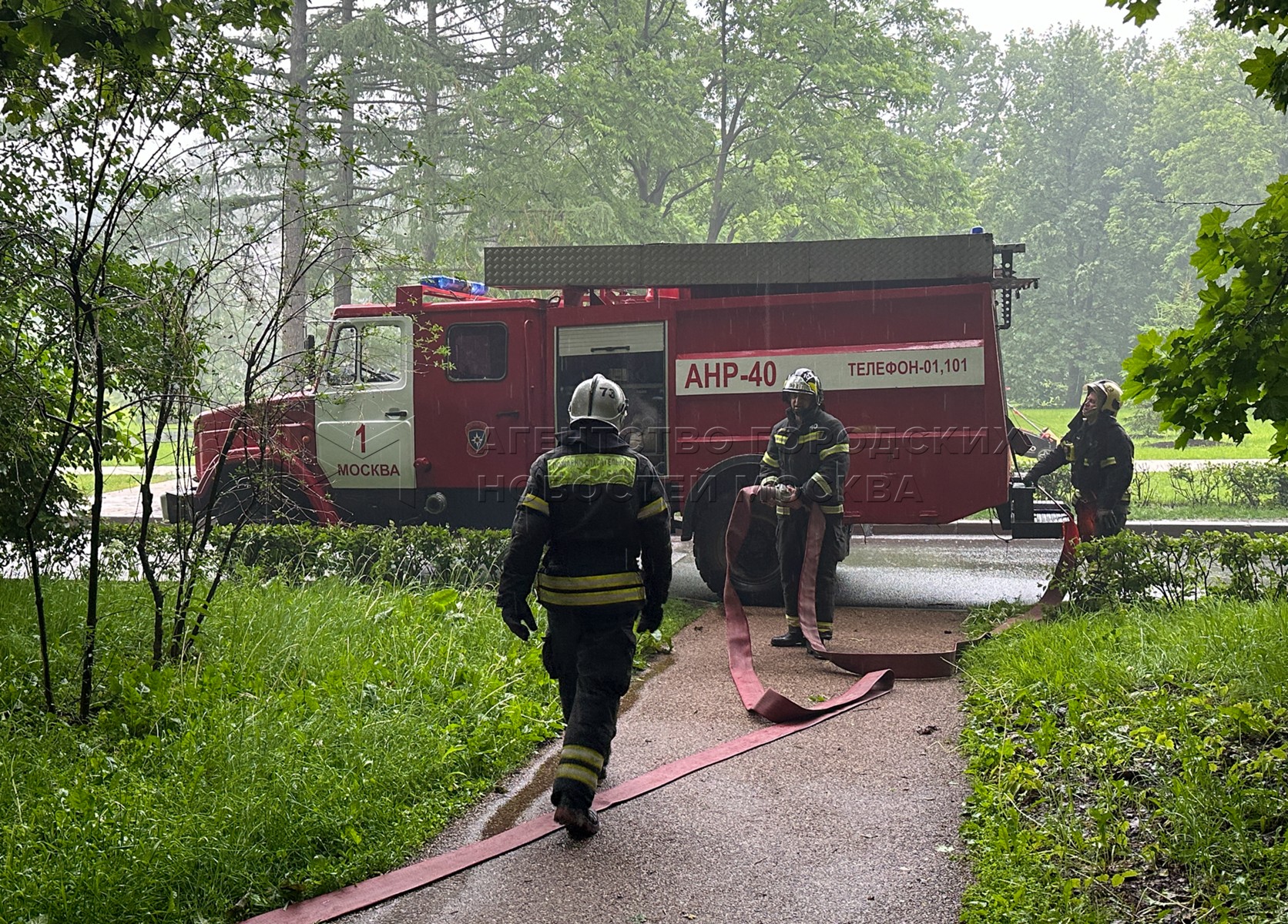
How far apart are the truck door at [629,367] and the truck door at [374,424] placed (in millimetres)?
1394

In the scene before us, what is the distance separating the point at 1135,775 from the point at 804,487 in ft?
11.3

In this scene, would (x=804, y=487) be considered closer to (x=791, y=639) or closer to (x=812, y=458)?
(x=812, y=458)

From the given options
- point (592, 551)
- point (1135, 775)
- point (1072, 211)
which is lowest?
point (1135, 775)

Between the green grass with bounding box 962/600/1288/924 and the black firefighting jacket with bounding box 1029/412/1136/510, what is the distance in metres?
2.68

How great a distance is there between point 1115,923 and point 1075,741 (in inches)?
55.7

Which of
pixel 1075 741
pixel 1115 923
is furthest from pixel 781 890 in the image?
pixel 1075 741

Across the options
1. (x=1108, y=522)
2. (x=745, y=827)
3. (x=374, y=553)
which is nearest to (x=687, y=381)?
(x=374, y=553)

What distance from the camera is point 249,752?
167 inches

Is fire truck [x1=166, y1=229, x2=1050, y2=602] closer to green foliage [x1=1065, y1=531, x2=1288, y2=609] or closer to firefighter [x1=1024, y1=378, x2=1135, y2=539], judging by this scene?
firefighter [x1=1024, y1=378, x2=1135, y2=539]

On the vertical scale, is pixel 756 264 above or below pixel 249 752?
above

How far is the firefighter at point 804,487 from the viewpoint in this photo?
734cm

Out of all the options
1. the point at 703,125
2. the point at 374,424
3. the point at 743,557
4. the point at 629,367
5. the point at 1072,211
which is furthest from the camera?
the point at 1072,211

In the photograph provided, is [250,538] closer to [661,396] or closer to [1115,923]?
[661,396]

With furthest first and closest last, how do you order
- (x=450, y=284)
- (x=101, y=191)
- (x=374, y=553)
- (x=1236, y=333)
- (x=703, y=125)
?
(x=703, y=125)
(x=450, y=284)
(x=374, y=553)
(x=101, y=191)
(x=1236, y=333)
